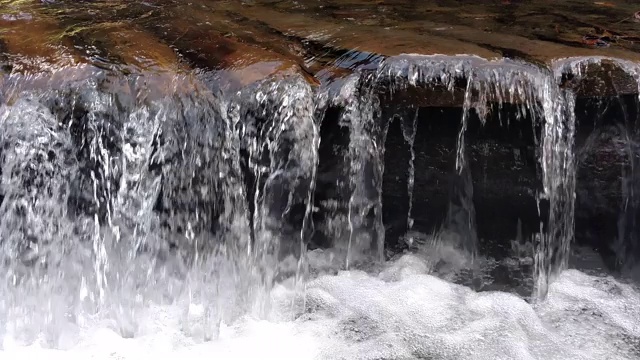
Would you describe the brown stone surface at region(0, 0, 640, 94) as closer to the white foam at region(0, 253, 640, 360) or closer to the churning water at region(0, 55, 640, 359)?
the churning water at region(0, 55, 640, 359)

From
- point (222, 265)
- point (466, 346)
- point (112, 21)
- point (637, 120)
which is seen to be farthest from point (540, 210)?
point (112, 21)

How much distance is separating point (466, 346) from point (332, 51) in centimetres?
133

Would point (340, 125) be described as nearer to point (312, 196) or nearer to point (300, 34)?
point (312, 196)

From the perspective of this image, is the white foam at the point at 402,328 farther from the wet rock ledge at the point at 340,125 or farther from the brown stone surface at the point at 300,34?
the brown stone surface at the point at 300,34

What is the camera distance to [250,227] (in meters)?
2.96

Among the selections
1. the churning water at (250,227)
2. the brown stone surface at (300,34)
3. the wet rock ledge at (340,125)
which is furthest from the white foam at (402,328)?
the brown stone surface at (300,34)

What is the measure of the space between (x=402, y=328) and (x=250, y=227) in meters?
0.78

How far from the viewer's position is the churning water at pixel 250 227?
8.60 feet

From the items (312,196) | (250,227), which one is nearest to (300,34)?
(312,196)

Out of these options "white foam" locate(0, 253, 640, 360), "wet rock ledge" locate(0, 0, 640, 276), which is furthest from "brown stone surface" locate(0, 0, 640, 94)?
"white foam" locate(0, 253, 640, 360)

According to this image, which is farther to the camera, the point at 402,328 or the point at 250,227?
the point at 250,227

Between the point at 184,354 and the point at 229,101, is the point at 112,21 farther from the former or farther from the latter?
the point at 184,354

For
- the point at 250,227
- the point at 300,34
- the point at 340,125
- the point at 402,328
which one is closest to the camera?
the point at 402,328

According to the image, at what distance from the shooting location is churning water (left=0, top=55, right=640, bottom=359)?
262 centimetres
